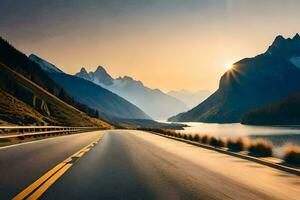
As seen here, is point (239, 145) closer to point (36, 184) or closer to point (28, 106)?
point (36, 184)

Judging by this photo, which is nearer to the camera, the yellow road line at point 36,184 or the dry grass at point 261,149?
the yellow road line at point 36,184

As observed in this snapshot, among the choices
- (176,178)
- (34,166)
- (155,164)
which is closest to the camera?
(176,178)

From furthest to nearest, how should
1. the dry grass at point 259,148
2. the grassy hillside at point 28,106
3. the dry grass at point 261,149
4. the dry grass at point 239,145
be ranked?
the grassy hillside at point 28,106 < the dry grass at point 239,145 < the dry grass at point 261,149 < the dry grass at point 259,148

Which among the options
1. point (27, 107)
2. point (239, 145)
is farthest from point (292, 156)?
point (27, 107)

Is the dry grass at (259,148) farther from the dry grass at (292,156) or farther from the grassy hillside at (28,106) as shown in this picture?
the grassy hillside at (28,106)

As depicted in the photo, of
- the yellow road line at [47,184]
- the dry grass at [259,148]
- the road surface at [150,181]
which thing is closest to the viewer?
the yellow road line at [47,184]

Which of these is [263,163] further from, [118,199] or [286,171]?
[118,199]

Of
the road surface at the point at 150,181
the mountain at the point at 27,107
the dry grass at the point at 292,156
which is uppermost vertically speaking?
the mountain at the point at 27,107

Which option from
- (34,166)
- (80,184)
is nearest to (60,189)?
(80,184)

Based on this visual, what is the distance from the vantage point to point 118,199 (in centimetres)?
682

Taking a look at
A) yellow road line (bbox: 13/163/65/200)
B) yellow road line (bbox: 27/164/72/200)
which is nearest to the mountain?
yellow road line (bbox: 13/163/65/200)

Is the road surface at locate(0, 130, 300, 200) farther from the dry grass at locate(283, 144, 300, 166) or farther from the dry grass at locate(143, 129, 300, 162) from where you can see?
the dry grass at locate(143, 129, 300, 162)

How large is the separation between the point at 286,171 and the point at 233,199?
17.7ft

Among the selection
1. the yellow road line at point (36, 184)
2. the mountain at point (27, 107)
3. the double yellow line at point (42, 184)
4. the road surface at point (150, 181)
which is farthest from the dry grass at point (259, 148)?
the mountain at point (27, 107)
